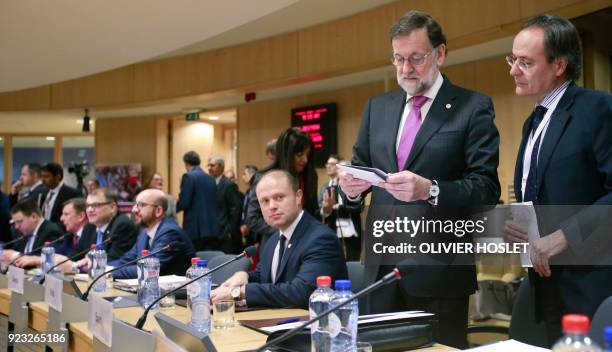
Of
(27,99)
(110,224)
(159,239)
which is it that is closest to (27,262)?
(110,224)

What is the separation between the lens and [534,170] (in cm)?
181

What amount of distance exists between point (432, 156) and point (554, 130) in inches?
13.3

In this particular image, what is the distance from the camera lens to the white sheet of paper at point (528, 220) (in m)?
1.78

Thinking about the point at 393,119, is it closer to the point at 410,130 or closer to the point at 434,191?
the point at 410,130

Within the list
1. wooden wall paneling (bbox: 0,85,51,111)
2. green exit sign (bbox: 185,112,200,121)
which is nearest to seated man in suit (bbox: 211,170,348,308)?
green exit sign (bbox: 185,112,200,121)

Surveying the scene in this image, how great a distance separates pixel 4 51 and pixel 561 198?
482 cm

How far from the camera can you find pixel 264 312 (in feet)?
7.36

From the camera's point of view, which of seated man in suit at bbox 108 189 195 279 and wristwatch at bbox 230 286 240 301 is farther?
seated man in suit at bbox 108 189 195 279

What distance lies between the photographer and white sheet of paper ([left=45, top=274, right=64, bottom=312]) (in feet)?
7.55

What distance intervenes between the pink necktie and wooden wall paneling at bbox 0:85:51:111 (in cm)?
840

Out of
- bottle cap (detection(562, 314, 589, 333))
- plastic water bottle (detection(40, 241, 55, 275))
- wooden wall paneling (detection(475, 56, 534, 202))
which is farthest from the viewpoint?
wooden wall paneling (detection(475, 56, 534, 202))

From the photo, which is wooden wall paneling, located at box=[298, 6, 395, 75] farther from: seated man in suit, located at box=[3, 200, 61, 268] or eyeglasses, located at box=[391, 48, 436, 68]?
eyeglasses, located at box=[391, 48, 436, 68]

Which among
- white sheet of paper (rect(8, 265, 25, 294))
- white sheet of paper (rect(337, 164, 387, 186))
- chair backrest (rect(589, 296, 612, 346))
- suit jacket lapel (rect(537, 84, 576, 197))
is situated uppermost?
suit jacket lapel (rect(537, 84, 576, 197))

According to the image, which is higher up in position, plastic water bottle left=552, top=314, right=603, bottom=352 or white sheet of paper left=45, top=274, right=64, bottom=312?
plastic water bottle left=552, top=314, right=603, bottom=352
